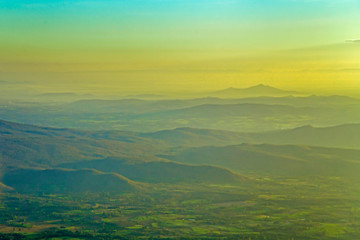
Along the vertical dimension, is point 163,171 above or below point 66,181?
above

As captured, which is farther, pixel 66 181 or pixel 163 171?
pixel 163 171

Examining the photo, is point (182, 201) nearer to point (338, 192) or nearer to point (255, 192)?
point (255, 192)

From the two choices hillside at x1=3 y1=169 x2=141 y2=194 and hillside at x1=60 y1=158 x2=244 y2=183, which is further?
hillside at x1=60 y1=158 x2=244 y2=183

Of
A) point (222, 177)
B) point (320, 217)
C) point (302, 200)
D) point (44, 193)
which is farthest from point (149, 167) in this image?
point (320, 217)

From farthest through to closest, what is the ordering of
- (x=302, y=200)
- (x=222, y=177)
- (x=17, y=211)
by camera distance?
(x=222, y=177), (x=302, y=200), (x=17, y=211)

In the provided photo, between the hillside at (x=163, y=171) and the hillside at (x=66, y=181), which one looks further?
the hillside at (x=163, y=171)

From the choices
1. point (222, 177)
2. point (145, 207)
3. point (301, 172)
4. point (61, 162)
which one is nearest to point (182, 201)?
point (145, 207)

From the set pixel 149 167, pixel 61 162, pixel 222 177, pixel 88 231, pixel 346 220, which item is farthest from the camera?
pixel 61 162

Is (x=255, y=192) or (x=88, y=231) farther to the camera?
(x=255, y=192)

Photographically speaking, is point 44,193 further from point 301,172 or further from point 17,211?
point 301,172
